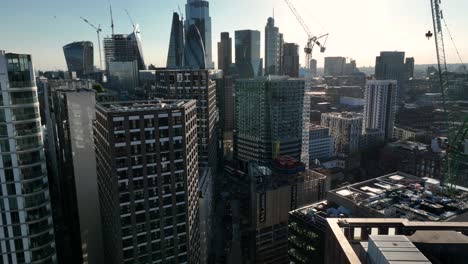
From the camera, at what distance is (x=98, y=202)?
75062mm

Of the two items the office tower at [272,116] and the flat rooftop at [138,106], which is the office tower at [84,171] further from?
the office tower at [272,116]

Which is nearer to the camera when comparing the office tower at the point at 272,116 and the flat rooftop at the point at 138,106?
the flat rooftop at the point at 138,106

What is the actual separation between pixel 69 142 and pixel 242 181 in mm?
88419

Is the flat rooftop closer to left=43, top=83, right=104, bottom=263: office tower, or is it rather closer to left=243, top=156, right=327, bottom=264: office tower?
left=43, top=83, right=104, bottom=263: office tower

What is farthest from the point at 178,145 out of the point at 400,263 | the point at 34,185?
the point at 400,263

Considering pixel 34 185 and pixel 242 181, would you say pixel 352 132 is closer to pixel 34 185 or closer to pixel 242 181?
pixel 242 181

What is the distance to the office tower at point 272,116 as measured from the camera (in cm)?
15150

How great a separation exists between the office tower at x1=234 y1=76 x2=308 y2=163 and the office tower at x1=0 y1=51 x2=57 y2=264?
111462 mm

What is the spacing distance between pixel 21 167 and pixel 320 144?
15081 centimetres

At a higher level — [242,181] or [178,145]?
[178,145]

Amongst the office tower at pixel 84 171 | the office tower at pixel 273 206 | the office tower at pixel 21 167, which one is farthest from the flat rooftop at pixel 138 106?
the office tower at pixel 273 206

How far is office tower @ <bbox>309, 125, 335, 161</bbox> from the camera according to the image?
584 feet

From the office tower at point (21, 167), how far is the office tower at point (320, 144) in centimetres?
14300

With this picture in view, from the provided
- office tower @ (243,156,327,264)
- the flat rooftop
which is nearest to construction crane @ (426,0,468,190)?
office tower @ (243,156,327,264)
